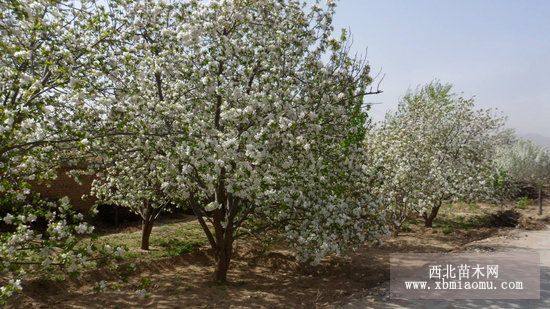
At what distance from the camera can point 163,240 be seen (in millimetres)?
16250

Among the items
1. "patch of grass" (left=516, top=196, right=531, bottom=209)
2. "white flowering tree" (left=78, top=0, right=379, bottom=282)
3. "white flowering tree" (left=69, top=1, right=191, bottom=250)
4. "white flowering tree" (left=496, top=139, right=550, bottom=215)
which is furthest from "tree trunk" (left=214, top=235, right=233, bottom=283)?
"white flowering tree" (left=496, top=139, right=550, bottom=215)

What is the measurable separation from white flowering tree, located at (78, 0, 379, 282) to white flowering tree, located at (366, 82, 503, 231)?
5981 mm

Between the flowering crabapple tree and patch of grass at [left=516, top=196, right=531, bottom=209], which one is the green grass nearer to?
the flowering crabapple tree

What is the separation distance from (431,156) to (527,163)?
27.0 metres

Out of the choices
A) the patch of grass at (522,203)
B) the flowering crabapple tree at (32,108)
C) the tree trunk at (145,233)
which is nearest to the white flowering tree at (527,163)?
the patch of grass at (522,203)

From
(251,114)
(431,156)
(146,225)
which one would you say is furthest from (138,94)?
(431,156)

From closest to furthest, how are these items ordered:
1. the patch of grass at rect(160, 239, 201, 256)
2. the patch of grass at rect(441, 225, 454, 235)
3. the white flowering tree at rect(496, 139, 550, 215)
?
the patch of grass at rect(160, 239, 201, 256)
the patch of grass at rect(441, 225, 454, 235)
the white flowering tree at rect(496, 139, 550, 215)

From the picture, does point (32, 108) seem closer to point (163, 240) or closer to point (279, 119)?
point (279, 119)

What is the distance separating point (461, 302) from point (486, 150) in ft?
57.2

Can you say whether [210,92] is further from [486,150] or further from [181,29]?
[486,150]

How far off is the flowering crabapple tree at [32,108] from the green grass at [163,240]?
637 centimetres

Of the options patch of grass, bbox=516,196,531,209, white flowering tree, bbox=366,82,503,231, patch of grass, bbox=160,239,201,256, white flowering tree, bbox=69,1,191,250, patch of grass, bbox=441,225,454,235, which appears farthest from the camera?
patch of grass, bbox=516,196,531,209

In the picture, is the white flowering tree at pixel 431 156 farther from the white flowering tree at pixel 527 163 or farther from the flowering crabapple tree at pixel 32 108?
the white flowering tree at pixel 527 163

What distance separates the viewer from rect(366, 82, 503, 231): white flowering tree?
1854 cm
